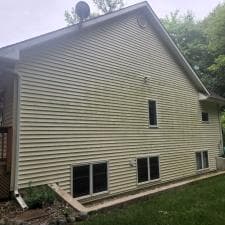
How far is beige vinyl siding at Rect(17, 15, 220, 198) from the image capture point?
7.95 meters

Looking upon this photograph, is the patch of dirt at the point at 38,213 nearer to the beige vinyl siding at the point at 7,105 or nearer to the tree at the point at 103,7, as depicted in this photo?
the beige vinyl siding at the point at 7,105

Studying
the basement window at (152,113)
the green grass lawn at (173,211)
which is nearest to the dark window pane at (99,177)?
the green grass lawn at (173,211)

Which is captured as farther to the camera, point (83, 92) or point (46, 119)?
point (83, 92)

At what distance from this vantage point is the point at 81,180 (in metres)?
8.83

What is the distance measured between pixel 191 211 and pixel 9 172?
15.1 ft

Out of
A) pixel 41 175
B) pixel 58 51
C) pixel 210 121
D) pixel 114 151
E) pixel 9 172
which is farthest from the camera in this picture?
pixel 210 121

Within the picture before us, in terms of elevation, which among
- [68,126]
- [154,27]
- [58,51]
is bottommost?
[68,126]

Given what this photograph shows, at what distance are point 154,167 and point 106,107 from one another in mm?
3613

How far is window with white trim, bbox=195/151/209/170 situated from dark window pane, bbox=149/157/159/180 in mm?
3820

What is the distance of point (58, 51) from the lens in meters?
8.86

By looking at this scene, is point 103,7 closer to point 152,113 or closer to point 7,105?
point 152,113

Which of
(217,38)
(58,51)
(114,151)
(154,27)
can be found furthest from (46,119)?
(217,38)

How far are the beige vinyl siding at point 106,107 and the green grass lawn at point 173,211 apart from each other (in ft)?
7.07

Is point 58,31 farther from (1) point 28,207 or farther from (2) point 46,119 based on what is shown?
(1) point 28,207
